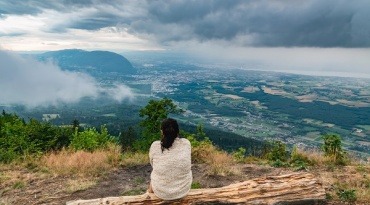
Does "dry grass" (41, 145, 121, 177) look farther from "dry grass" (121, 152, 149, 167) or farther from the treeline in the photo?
the treeline

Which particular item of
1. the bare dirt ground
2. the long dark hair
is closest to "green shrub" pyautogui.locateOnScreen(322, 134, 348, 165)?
the bare dirt ground

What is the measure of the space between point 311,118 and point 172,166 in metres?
136

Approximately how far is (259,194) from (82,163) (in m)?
5.97

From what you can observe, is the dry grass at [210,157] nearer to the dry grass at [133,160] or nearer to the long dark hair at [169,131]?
the dry grass at [133,160]

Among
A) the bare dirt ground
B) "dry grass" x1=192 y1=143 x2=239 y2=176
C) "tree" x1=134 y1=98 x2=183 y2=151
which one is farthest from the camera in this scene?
"tree" x1=134 y1=98 x2=183 y2=151

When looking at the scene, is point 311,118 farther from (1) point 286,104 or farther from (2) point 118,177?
(2) point 118,177

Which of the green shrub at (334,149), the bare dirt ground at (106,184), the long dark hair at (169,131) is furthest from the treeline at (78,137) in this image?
the long dark hair at (169,131)

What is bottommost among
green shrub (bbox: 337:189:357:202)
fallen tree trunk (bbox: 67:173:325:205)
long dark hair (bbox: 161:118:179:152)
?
green shrub (bbox: 337:189:357:202)

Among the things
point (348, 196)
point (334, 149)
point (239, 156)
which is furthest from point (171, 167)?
point (334, 149)

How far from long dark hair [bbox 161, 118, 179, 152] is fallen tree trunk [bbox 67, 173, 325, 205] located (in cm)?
109

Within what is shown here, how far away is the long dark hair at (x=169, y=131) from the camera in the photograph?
18.9ft

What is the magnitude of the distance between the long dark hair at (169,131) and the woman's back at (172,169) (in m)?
0.11

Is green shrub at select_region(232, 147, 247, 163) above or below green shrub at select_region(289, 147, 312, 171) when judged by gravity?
below

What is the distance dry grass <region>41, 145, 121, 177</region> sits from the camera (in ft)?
32.9
